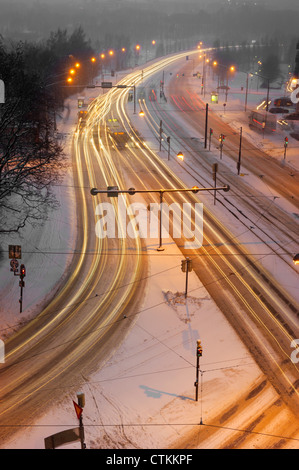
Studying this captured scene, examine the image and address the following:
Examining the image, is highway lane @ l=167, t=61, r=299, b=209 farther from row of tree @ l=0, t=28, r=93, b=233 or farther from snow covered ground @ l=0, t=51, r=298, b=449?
row of tree @ l=0, t=28, r=93, b=233

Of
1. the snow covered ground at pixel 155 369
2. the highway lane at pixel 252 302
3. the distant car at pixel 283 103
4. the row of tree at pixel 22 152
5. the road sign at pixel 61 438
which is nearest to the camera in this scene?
the road sign at pixel 61 438

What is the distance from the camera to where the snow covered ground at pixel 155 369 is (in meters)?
18.8

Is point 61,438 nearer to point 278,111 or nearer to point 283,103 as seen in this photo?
point 278,111

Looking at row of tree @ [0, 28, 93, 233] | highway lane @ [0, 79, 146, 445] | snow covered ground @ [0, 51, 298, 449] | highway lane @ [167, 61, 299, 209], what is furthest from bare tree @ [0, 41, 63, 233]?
highway lane @ [167, 61, 299, 209]

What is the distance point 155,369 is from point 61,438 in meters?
7.53

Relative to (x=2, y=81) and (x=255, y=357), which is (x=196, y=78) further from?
(x=255, y=357)

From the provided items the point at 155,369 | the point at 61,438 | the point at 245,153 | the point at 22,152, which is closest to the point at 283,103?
the point at 245,153

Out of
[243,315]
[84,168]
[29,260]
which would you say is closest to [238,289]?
[243,315]

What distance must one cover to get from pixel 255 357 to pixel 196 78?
91.5 meters

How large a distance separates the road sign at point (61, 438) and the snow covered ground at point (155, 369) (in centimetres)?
291

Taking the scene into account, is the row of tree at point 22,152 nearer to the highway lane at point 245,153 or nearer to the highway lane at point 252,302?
the highway lane at point 252,302

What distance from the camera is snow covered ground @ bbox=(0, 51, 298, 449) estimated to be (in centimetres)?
1884

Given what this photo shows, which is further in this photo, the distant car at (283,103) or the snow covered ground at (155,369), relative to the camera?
the distant car at (283,103)

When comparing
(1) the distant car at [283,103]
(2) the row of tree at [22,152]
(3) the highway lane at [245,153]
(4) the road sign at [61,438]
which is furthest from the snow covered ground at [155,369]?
(1) the distant car at [283,103]
